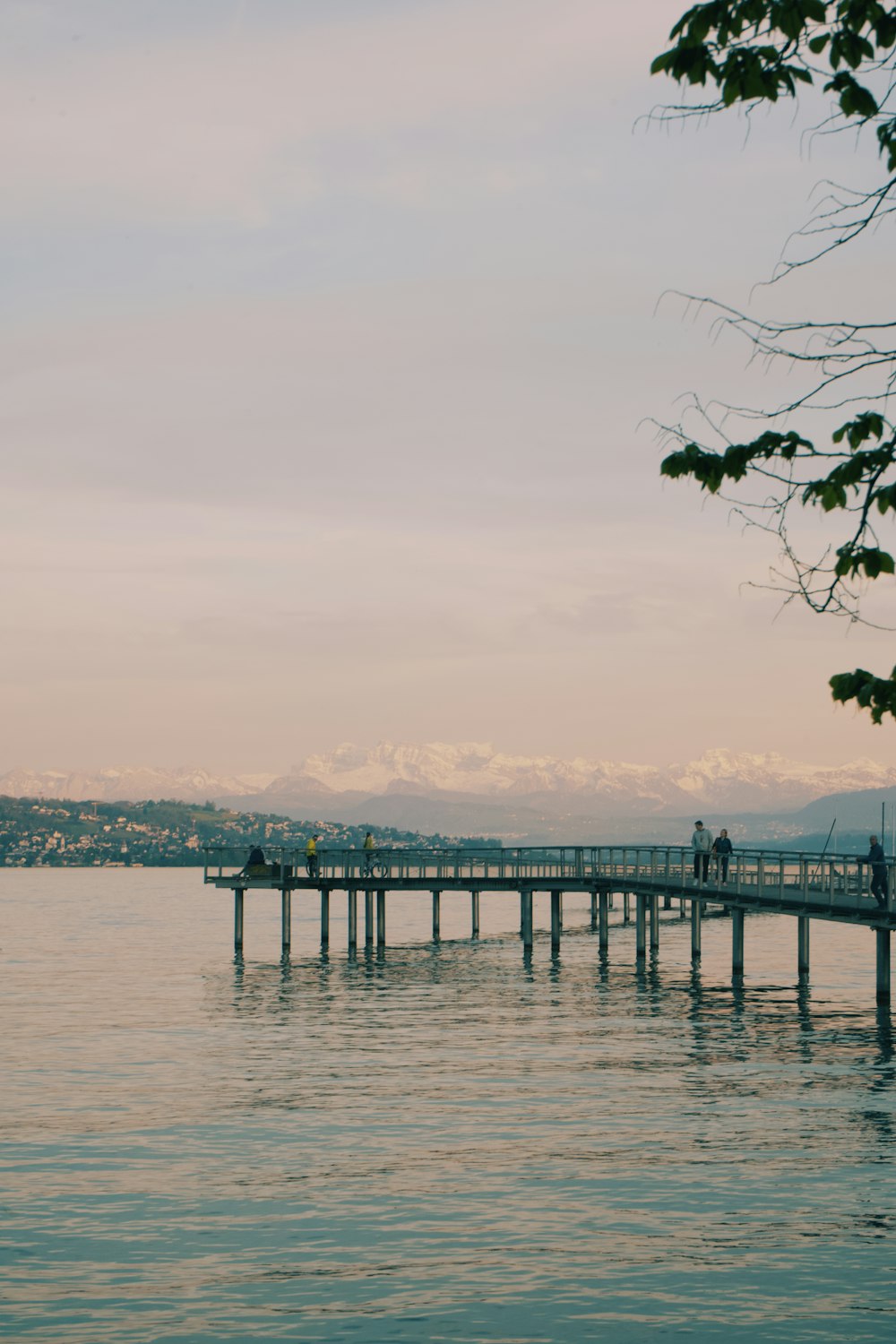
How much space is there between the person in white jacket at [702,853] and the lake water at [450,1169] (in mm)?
4072

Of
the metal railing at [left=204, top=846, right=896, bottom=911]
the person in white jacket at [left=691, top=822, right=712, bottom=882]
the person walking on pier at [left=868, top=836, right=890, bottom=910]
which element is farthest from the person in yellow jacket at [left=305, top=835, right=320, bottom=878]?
the person walking on pier at [left=868, top=836, right=890, bottom=910]

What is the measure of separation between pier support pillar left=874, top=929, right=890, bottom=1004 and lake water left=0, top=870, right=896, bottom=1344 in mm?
877

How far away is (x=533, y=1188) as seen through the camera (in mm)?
22516

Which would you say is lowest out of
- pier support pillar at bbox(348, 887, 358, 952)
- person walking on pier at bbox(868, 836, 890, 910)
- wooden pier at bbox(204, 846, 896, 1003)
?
pier support pillar at bbox(348, 887, 358, 952)

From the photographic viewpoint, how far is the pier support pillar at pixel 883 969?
44719 mm

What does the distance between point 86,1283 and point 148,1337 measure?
2.23 m

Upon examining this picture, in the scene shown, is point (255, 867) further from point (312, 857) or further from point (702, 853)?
point (702, 853)

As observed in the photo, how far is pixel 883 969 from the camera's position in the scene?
45.2 metres

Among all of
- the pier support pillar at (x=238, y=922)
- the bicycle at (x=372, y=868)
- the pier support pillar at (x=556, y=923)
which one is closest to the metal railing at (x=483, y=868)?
the bicycle at (x=372, y=868)

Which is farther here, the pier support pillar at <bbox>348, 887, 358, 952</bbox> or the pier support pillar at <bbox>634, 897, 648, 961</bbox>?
the pier support pillar at <bbox>348, 887, 358, 952</bbox>

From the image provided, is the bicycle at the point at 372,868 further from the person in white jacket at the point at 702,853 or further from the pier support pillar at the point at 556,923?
the person in white jacket at the point at 702,853

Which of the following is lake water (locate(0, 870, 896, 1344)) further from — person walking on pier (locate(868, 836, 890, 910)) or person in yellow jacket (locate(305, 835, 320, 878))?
person in yellow jacket (locate(305, 835, 320, 878))

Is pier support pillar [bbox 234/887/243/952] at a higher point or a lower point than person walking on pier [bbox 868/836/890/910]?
lower

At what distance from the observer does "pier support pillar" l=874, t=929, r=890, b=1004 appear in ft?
147
